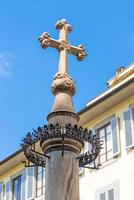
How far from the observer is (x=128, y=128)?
19.4m

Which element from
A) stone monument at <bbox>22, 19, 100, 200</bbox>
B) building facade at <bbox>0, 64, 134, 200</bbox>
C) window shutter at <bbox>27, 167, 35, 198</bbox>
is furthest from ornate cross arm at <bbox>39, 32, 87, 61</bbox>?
window shutter at <bbox>27, 167, 35, 198</bbox>

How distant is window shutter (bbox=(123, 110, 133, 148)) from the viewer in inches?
752

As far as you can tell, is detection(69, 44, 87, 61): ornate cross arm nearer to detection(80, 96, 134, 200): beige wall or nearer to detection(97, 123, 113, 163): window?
detection(80, 96, 134, 200): beige wall

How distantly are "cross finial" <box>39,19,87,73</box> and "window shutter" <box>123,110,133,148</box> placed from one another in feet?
32.2

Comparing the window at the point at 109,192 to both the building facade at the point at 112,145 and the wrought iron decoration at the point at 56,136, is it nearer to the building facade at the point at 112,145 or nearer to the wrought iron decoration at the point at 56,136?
the building facade at the point at 112,145

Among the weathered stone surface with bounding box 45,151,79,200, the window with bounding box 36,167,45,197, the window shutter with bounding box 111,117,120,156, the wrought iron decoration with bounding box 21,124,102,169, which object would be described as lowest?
the weathered stone surface with bounding box 45,151,79,200

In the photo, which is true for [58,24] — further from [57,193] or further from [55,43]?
→ [57,193]

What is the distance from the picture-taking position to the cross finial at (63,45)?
9148mm

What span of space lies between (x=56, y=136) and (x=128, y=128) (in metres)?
11.6

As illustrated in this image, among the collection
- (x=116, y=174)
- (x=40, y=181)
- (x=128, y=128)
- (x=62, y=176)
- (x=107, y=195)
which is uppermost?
(x=128, y=128)

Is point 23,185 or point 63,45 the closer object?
point 63,45

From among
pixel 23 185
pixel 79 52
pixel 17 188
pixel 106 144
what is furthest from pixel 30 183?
pixel 79 52

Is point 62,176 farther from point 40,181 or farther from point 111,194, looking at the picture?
point 40,181

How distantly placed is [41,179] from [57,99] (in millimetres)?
14825
